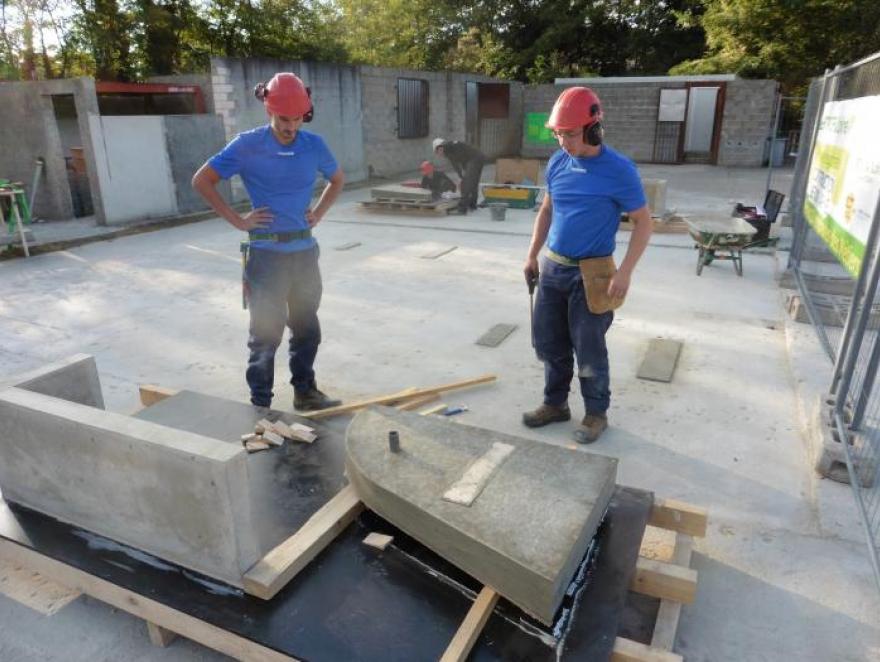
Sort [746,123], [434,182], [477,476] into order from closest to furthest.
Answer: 1. [477,476]
2. [434,182]
3. [746,123]

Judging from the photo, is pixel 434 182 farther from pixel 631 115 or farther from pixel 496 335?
pixel 631 115

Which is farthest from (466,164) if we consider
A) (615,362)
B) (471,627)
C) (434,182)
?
(471,627)

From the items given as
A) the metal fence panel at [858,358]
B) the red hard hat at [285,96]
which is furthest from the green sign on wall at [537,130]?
the red hard hat at [285,96]

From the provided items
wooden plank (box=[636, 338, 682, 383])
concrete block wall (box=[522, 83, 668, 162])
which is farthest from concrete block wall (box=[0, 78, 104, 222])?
concrete block wall (box=[522, 83, 668, 162])

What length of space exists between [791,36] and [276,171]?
2336cm

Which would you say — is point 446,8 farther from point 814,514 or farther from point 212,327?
point 814,514

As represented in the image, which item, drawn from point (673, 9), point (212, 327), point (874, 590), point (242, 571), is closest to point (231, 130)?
point (212, 327)

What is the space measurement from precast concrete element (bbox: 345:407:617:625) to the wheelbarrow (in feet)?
16.8

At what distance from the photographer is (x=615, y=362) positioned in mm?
4844

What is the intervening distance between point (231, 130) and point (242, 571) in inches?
445

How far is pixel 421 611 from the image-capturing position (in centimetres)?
212

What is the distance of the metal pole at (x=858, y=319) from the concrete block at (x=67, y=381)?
3842 mm

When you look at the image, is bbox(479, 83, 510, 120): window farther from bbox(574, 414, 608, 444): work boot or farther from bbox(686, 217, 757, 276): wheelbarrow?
bbox(574, 414, 608, 444): work boot

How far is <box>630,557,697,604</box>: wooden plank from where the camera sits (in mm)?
2328
